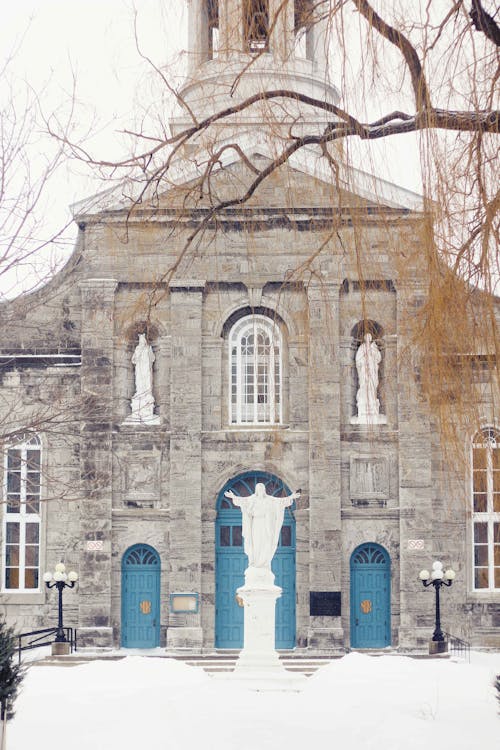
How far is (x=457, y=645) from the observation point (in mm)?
30172

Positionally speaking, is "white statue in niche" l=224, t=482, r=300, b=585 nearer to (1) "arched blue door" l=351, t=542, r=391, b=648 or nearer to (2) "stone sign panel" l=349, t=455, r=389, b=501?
(2) "stone sign panel" l=349, t=455, r=389, b=501

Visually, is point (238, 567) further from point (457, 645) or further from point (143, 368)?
point (457, 645)

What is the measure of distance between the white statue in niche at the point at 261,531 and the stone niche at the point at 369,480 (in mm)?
5572

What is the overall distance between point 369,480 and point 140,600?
19.0 feet

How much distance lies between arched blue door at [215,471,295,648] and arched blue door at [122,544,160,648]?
1370 mm

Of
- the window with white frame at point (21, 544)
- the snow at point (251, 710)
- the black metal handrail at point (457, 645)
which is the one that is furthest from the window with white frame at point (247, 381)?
the snow at point (251, 710)

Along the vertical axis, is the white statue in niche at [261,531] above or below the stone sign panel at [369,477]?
below

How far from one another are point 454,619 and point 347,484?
3.81m

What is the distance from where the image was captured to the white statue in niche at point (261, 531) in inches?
981

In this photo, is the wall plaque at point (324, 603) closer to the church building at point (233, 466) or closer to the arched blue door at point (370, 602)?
the church building at point (233, 466)

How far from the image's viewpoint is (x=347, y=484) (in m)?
30.9

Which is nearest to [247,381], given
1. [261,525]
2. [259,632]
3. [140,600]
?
[140,600]

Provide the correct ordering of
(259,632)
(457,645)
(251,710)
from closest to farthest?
1. (251,710)
2. (259,632)
3. (457,645)

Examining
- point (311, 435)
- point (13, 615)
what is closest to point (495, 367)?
point (311, 435)
